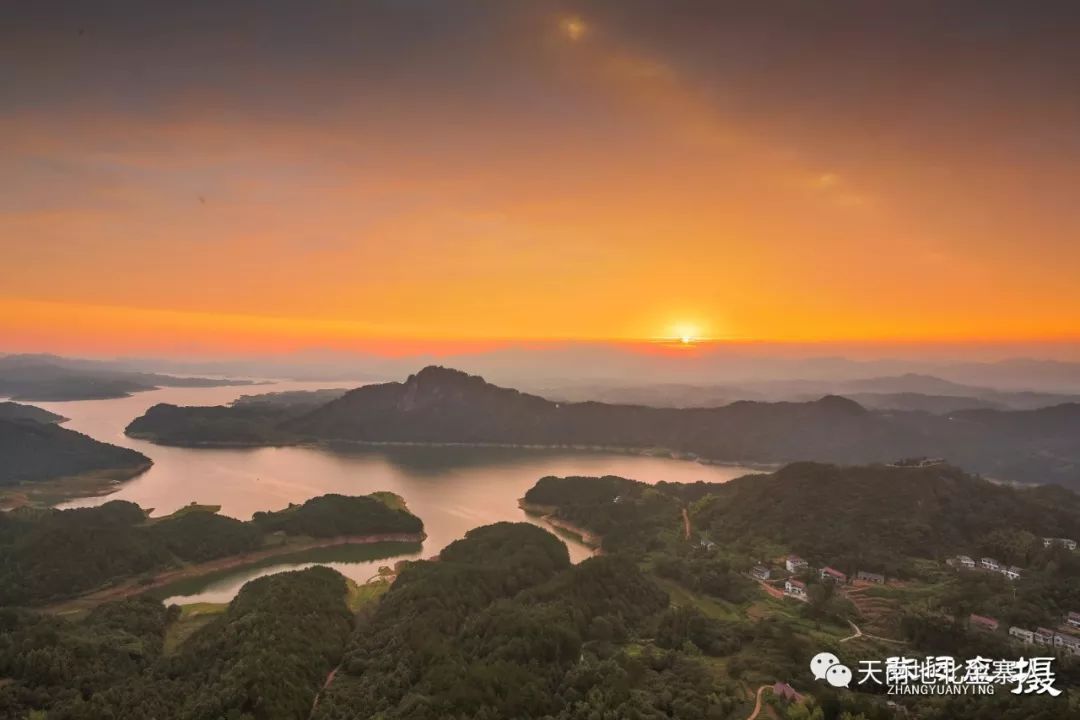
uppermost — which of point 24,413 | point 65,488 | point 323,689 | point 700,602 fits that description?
point 24,413

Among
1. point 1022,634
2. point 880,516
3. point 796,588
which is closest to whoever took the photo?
point 1022,634

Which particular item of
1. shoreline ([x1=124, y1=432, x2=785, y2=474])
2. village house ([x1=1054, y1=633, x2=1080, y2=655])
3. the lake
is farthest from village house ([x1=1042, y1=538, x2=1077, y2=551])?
shoreline ([x1=124, y1=432, x2=785, y2=474])

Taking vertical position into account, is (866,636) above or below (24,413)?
below

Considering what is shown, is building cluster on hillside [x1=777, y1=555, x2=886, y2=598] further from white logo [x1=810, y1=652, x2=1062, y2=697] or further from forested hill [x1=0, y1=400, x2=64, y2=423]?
forested hill [x1=0, y1=400, x2=64, y2=423]

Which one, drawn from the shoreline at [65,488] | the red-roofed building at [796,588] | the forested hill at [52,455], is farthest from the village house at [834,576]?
the forested hill at [52,455]

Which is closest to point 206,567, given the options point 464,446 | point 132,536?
point 132,536

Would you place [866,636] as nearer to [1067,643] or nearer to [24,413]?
[1067,643]
